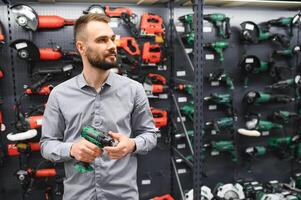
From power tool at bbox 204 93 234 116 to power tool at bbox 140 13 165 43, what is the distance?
874mm

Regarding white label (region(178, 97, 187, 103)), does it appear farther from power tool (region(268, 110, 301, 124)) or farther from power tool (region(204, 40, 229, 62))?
power tool (region(268, 110, 301, 124))

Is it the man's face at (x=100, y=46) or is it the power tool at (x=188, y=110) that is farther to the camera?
the power tool at (x=188, y=110)

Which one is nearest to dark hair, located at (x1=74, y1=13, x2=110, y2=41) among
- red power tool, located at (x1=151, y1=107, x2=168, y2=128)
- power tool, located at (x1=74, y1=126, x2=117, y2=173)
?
power tool, located at (x1=74, y1=126, x2=117, y2=173)

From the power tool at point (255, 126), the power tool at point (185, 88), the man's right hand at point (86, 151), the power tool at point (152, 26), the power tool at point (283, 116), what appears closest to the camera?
the man's right hand at point (86, 151)

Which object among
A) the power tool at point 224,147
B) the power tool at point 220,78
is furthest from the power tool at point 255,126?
the power tool at point 220,78

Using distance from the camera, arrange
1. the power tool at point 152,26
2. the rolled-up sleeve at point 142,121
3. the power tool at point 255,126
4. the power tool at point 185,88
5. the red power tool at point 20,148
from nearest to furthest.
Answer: the rolled-up sleeve at point 142,121 < the red power tool at point 20,148 < the power tool at point 152,26 < the power tool at point 185,88 < the power tool at point 255,126

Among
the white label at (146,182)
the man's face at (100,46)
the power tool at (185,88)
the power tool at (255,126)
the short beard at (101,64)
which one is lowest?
the white label at (146,182)

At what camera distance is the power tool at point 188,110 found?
3.01 metres

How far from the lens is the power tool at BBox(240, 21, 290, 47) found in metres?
3.09

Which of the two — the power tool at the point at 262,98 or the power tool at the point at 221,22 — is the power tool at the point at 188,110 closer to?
the power tool at the point at 262,98

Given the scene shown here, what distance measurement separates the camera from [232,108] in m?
3.22

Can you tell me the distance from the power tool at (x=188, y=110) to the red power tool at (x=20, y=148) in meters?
1.58

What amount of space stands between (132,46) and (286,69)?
203cm

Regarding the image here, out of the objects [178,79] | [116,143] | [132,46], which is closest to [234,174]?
[178,79]
